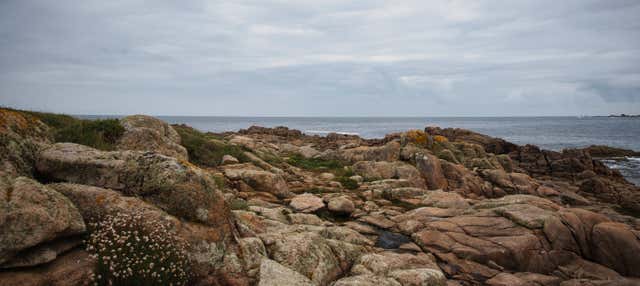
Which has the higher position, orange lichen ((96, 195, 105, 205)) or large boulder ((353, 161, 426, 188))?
orange lichen ((96, 195, 105, 205))

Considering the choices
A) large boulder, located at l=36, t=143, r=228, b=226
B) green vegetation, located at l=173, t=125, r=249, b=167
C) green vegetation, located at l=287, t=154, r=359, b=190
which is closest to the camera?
large boulder, located at l=36, t=143, r=228, b=226

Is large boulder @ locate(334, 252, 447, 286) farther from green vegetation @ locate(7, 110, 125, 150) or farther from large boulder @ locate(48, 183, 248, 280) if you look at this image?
green vegetation @ locate(7, 110, 125, 150)

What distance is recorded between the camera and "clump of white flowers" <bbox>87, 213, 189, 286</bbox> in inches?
200

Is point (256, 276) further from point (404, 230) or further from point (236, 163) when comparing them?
point (236, 163)

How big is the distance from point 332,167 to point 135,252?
839 inches

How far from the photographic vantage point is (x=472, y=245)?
1166cm

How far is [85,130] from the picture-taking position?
471 inches

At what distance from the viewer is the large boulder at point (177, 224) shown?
5883 mm

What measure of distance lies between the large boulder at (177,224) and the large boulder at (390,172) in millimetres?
15854

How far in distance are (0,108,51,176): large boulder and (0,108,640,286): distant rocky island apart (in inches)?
1.1

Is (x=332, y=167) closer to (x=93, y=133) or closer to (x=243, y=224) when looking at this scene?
(x=93, y=133)

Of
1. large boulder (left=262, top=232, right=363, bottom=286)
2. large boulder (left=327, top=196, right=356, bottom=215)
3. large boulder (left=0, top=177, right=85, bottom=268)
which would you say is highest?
large boulder (left=0, top=177, right=85, bottom=268)

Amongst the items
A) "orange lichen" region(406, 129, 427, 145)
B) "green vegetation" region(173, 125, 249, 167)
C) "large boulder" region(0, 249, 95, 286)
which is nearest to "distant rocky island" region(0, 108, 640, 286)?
"large boulder" region(0, 249, 95, 286)

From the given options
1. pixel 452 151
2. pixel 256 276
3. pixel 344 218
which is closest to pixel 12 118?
pixel 256 276
